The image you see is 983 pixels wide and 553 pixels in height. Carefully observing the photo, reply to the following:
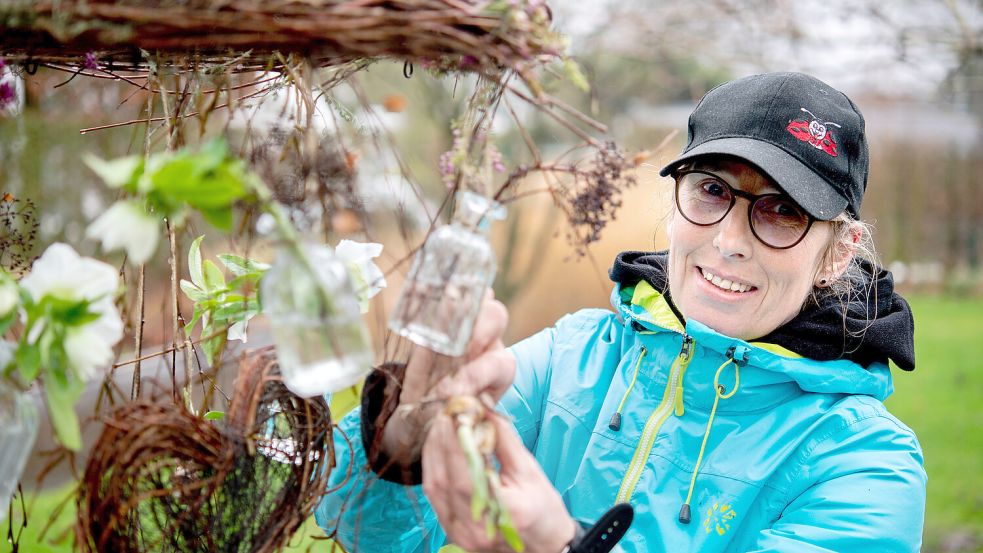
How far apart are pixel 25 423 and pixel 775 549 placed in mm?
1061

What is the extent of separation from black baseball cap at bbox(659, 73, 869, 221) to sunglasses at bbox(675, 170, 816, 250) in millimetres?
47

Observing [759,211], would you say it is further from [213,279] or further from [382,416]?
[213,279]

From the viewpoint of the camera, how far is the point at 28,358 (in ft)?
2.87

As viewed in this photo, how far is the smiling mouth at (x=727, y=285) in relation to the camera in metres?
1.56

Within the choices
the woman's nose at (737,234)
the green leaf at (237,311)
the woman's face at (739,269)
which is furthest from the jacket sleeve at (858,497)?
the green leaf at (237,311)

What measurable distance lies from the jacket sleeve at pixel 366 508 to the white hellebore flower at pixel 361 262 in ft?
0.84

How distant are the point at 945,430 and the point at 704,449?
5.73 metres

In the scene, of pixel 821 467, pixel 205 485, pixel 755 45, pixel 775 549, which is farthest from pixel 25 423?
pixel 755 45

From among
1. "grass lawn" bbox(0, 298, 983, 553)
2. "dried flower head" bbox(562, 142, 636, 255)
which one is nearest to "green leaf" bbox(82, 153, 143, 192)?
"dried flower head" bbox(562, 142, 636, 255)

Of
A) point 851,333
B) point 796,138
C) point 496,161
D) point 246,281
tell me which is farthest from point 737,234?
point 246,281

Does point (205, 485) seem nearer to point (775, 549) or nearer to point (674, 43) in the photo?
point (775, 549)

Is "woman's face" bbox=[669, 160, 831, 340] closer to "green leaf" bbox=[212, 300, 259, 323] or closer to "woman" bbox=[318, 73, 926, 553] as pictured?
"woman" bbox=[318, 73, 926, 553]

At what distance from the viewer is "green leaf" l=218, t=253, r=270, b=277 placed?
3.64 ft

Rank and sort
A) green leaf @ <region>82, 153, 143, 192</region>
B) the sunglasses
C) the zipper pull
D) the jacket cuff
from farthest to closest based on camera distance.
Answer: the zipper pull → the sunglasses → the jacket cuff → green leaf @ <region>82, 153, 143, 192</region>
